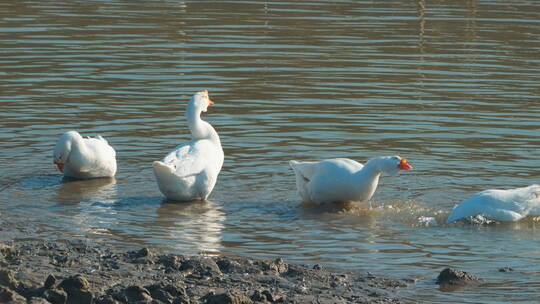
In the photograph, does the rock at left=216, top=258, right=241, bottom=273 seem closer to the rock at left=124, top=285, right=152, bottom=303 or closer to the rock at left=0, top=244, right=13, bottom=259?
the rock at left=124, top=285, right=152, bottom=303

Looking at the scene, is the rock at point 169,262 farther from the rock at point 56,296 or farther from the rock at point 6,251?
the rock at point 56,296

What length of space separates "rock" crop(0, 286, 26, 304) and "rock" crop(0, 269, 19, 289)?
0.73 ft

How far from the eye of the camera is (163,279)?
330 inches

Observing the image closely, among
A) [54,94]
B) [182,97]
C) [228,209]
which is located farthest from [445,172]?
[54,94]

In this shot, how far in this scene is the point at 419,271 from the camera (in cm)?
928

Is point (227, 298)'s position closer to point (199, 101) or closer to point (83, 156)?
point (83, 156)

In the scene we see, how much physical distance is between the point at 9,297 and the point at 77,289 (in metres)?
0.47

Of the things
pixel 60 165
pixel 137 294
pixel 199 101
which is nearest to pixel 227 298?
pixel 137 294

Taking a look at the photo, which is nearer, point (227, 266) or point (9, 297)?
point (9, 297)

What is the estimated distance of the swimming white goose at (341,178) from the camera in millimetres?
11594

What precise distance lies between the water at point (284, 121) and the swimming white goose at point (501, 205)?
5.5 inches

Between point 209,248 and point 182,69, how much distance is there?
34.2ft

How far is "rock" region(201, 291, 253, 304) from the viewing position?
7.44 meters

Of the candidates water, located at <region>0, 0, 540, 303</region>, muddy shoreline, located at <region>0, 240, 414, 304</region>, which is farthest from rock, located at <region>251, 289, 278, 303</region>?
water, located at <region>0, 0, 540, 303</region>
